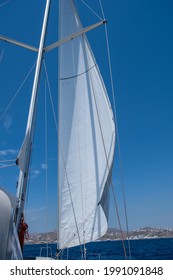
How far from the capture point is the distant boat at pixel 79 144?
6.11 metres

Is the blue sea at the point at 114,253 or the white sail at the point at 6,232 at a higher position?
the white sail at the point at 6,232

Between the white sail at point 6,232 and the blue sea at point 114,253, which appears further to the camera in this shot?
the blue sea at point 114,253

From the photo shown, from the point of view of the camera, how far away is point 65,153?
7180 millimetres

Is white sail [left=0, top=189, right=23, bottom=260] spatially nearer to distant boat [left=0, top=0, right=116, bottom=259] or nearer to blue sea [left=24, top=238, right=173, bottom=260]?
distant boat [left=0, top=0, right=116, bottom=259]

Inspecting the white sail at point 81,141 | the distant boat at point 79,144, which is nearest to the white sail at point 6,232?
the distant boat at point 79,144

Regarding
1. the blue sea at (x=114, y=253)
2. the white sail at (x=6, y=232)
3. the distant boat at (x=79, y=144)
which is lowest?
the blue sea at (x=114, y=253)

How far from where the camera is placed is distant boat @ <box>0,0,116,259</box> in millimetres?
6105

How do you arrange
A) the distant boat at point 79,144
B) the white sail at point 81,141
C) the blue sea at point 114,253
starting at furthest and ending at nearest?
the blue sea at point 114,253 < the white sail at point 81,141 < the distant boat at point 79,144

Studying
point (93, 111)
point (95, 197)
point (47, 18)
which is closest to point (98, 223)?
point (95, 197)

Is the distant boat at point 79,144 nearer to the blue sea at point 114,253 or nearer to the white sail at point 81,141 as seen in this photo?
the white sail at point 81,141

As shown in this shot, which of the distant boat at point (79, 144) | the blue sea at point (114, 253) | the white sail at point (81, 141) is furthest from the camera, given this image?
the blue sea at point (114, 253)
